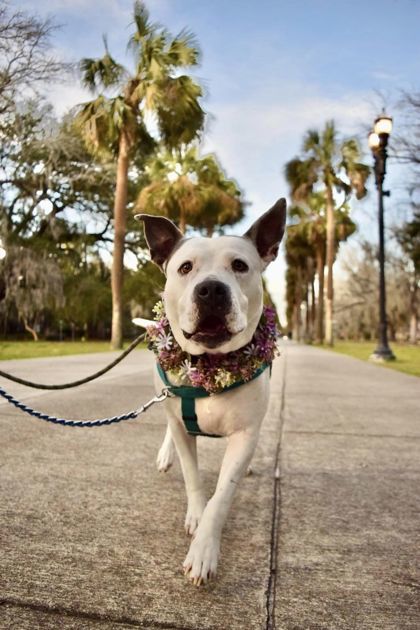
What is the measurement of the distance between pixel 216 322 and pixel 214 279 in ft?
0.55

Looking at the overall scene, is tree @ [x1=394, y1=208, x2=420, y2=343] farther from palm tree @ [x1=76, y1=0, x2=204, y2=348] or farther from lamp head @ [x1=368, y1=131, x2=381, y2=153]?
palm tree @ [x1=76, y1=0, x2=204, y2=348]

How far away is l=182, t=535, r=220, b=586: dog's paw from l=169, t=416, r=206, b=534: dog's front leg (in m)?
0.32

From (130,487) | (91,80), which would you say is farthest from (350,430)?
(91,80)

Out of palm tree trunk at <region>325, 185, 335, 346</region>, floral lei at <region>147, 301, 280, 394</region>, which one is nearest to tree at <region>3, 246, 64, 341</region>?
palm tree trunk at <region>325, 185, 335, 346</region>

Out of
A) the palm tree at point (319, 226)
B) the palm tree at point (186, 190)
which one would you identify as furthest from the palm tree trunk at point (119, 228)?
the palm tree at point (319, 226)

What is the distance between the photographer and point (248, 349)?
2273 mm

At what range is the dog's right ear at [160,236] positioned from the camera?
2.38 m

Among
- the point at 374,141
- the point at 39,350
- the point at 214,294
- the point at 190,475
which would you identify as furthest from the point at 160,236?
the point at 39,350

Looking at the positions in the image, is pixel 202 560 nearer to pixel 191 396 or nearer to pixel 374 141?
pixel 191 396

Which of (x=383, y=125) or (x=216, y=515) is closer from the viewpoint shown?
(x=216, y=515)

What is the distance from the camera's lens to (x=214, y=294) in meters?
1.96

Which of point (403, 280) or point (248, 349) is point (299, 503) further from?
point (403, 280)

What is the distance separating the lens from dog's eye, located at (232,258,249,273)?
2176 mm

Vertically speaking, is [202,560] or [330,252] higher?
[330,252]
